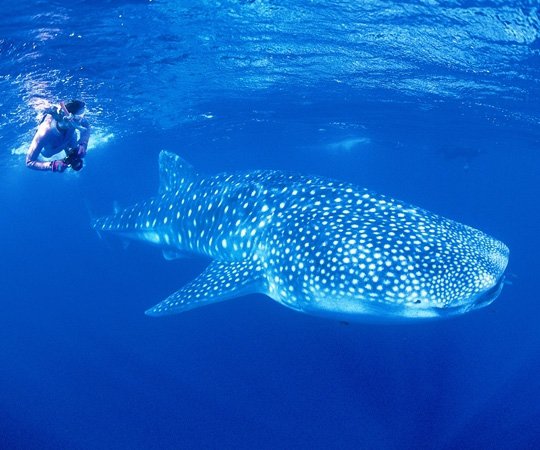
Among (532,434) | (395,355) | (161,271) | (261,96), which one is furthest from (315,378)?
(261,96)

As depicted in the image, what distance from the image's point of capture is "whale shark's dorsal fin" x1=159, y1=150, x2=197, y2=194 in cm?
972

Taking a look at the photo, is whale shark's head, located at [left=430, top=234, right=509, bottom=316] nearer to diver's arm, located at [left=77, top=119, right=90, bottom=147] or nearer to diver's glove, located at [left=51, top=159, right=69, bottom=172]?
diver's glove, located at [left=51, top=159, right=69, bottom=172]

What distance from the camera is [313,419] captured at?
27.6 feet

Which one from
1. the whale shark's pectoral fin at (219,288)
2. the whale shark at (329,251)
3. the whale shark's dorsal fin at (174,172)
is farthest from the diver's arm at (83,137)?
the whale shark's pectoral fin at (219,288)

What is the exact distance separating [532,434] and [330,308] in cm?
570

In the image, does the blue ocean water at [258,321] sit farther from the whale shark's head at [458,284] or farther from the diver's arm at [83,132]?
the diver's arm at [83,132]

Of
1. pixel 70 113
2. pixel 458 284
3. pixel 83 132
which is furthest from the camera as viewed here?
pixel 83 132

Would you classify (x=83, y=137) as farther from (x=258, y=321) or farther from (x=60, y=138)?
(x=258, y=321)

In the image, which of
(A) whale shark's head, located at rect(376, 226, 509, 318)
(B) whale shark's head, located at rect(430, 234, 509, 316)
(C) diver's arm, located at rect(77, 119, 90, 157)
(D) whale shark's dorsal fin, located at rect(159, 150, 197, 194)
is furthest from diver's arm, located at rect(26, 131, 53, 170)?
(B) whale shark's head, located at rect(430, 234, 509, 316)

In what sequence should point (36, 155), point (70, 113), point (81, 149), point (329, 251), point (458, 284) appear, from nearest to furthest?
point (458, 284), point (329, 251), point (36, 155), point (70, 113), point (81, 149)

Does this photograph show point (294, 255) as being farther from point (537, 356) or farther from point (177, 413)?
point (537, 356)

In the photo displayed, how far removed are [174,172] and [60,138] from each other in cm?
336

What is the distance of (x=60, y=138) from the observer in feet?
22.3

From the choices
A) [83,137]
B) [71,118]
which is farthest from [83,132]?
[71,118]
